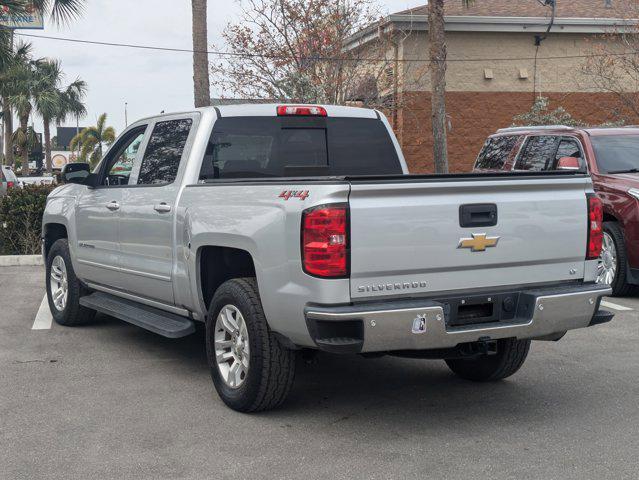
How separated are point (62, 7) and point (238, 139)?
14.0 meters

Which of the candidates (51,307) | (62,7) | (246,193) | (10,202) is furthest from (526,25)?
(246,193)

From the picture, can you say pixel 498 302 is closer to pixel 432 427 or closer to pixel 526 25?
pixel 432 427

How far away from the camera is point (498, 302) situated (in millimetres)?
5109

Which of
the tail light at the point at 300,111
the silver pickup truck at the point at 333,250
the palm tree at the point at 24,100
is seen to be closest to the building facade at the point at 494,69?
the tail light at the point at 300,111

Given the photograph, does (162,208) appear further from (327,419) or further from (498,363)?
(498,363)

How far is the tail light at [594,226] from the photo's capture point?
214 inches

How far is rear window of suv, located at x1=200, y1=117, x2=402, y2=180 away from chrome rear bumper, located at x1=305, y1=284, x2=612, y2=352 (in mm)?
2026

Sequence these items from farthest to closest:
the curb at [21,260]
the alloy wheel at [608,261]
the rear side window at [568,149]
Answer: the curb at [21,260] → the rear side window at [568,149] → the alloy wheel at [608,261]

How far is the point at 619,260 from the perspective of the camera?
32.5 ft

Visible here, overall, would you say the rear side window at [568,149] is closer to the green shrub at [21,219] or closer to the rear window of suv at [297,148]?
the rear window of suv at [297,148]

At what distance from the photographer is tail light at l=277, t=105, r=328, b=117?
21.9 feet

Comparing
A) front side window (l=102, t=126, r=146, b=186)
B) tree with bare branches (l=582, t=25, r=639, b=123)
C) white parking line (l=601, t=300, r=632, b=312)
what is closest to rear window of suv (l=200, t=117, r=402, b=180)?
front side window (l=102, t=126, r=146, b=186)

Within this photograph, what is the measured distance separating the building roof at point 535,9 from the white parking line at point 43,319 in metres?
15.8

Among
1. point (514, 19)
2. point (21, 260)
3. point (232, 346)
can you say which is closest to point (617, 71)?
point (514, 19)
